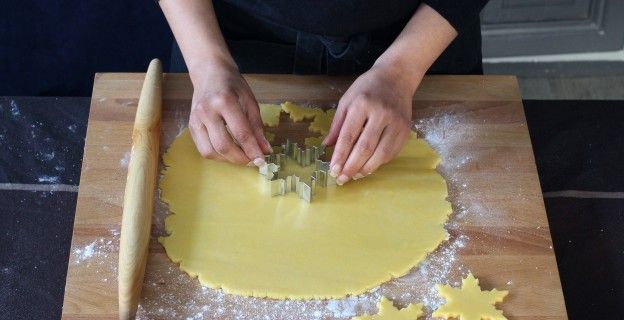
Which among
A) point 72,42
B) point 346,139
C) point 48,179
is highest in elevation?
point 346,139

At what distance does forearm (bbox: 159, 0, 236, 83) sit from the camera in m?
1.21

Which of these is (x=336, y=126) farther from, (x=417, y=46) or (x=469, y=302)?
(x=469, y=302)

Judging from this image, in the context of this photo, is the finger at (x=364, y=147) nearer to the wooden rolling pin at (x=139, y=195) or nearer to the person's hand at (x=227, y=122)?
the person's hand at (x=227, y=122)

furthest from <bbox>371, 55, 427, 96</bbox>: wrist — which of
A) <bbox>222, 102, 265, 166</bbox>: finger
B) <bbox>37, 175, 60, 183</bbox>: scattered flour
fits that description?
<bbox>37, 175, 60, 183</bbox>: scattered flour

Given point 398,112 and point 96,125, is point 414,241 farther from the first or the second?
point 96,125

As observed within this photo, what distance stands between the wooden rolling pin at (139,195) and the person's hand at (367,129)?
25 centimetres

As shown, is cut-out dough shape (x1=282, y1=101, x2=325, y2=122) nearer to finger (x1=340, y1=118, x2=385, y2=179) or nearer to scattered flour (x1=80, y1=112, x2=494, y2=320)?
finger (x1=340, y1=118, x2=385, y2=179)

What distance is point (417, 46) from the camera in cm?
122

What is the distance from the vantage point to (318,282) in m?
1.03

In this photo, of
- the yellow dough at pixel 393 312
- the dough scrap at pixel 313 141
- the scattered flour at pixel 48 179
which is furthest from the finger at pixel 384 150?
the scattered flour at pixel 48 179

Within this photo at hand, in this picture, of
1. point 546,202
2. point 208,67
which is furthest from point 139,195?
point 546,202

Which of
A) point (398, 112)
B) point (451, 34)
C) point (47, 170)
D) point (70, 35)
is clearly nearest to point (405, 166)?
point (398, 112)

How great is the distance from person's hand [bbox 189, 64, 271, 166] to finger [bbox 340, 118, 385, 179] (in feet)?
0.40

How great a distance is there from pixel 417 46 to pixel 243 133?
31 centimetres
